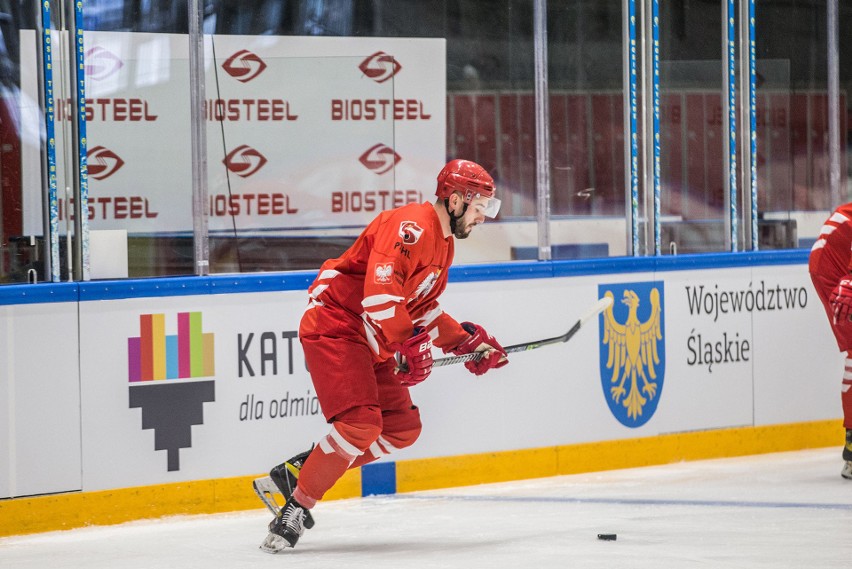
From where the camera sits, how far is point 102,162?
4938 mm

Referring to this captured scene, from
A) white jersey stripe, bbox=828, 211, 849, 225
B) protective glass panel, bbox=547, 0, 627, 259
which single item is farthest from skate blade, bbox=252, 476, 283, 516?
white jersey stripe, bbox=828, 211, 849, 225

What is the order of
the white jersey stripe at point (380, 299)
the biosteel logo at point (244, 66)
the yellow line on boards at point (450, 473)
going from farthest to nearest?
1. the biosteel logo at point (244, 66)
2. the yellow line on boards at point (450, 473)
3. the white jersey stripe at point (380, 299)

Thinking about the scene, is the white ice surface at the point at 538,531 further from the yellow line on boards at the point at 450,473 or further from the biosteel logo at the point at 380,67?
the biosteel logo at the point at 380,67

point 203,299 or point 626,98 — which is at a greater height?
point 626,98

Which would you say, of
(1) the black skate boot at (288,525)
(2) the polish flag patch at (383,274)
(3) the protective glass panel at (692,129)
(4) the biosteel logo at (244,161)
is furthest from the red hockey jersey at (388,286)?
(3) the protective glass panel at (692,129)

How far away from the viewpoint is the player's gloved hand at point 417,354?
3.85m

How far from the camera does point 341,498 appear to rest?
5.15 metres

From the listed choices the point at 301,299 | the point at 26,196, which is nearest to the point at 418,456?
the point at 301,299

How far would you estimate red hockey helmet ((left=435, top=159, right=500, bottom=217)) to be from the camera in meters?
3.99

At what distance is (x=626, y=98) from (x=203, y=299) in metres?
2.18

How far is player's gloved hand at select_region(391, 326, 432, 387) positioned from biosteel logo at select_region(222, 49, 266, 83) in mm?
1753

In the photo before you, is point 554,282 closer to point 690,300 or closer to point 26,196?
point 690,300

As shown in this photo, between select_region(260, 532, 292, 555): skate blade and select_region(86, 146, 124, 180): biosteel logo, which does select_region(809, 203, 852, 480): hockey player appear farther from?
select_region(86, 146, 124, 180): biosteel logo

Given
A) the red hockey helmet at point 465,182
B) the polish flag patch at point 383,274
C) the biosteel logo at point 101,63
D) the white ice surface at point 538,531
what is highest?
the biosteel logo at point 101,63
